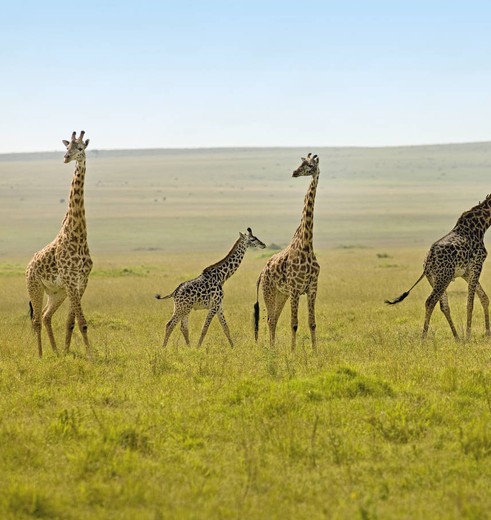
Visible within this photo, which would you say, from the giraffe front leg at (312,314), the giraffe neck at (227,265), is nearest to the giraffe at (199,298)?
the giraffe neck at (227,265)

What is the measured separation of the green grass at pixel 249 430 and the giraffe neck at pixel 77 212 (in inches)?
63.9

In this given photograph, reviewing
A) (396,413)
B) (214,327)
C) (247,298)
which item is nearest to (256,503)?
(396,413)

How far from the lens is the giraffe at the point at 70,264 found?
490 inches

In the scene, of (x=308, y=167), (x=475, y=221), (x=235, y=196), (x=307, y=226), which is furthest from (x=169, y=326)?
(x=235, y=196)

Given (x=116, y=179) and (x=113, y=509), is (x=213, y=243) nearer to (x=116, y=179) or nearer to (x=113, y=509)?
(x=113, y=509)

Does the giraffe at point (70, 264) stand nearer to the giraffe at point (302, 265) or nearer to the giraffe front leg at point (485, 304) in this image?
the giraffe at point (302, 265)

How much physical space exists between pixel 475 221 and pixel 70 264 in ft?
20.9

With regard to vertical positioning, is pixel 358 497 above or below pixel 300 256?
below

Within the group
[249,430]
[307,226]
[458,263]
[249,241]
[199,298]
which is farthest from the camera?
[249,241]

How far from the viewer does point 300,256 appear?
42.8ft

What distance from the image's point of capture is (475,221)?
14875 mm

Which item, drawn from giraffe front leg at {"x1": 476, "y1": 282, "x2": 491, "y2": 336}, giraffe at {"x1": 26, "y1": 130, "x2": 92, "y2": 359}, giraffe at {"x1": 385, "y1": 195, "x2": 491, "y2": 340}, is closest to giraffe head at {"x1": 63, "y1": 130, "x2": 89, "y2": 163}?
giraffe at {"x1": 26, "y1": 130, "x2": 92, "y2": 359}

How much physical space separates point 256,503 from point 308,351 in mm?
6474

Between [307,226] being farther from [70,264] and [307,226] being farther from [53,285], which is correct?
[53,285]
